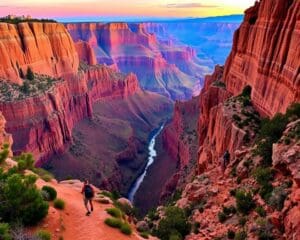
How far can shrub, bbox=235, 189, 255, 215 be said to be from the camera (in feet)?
72.7

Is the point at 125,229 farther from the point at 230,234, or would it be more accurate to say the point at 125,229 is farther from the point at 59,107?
the point at 59,107

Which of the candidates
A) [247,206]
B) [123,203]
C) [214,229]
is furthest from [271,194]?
[123,203]

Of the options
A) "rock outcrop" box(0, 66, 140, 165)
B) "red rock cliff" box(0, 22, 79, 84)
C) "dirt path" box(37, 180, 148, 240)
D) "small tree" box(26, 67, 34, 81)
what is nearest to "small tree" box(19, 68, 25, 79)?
"red rock cliff" box(0, 22, 79, 84)

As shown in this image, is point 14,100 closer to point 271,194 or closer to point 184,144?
point 184,144

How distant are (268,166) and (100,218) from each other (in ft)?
36.0

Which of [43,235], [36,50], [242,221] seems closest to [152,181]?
[36,50]

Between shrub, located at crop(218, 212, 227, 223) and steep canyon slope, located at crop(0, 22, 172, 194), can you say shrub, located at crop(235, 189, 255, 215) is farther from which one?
steep canyon slope, located at crop(0, 22, 172, 194)

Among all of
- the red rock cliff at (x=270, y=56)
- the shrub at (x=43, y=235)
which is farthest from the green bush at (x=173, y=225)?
the red rock cliff at (x=270, y=56)

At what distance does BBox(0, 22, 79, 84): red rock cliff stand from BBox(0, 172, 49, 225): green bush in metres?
52.3

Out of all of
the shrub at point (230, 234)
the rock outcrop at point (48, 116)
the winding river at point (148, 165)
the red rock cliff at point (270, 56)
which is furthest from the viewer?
the winding river at point (148, 165)

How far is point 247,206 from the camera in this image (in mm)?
22188

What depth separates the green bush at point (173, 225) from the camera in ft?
80.1

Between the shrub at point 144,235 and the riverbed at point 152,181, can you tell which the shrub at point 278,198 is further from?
the riverbed at point 152,181

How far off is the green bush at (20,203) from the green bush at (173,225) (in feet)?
28.0
